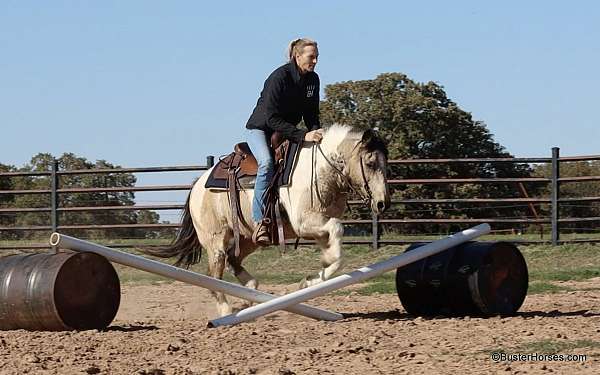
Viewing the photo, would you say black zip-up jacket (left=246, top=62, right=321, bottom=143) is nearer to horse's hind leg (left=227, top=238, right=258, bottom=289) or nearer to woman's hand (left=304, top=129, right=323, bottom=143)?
woman's hand (left=304, top=129, right=323, bottom=143)

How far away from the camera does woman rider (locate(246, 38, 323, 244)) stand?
370 inches

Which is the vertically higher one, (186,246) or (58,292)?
(186,246)

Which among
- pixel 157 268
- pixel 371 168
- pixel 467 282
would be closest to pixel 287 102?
pixel 371 168

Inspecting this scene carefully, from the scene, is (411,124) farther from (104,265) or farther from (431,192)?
(104,265)

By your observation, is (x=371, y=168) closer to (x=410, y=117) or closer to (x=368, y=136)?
(x=368, y=136)

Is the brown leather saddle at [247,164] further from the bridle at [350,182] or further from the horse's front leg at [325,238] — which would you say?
the horse's front leg at [325,238]

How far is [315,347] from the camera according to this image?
713 cm

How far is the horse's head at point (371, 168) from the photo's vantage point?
29.2ft

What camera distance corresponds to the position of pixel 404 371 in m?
6.21

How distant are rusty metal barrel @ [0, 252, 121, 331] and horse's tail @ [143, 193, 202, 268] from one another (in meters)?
2.43

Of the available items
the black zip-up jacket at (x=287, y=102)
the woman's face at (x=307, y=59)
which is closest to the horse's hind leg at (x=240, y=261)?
the black zip-up jacket at (x=287, y=102)

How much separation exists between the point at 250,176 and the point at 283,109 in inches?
31.3

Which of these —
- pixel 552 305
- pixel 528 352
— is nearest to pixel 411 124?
pixel 552 305

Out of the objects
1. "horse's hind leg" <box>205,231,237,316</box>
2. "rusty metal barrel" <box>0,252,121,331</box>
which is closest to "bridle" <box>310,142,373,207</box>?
"horse's hind leg" <box>205,231,237,316</box>
